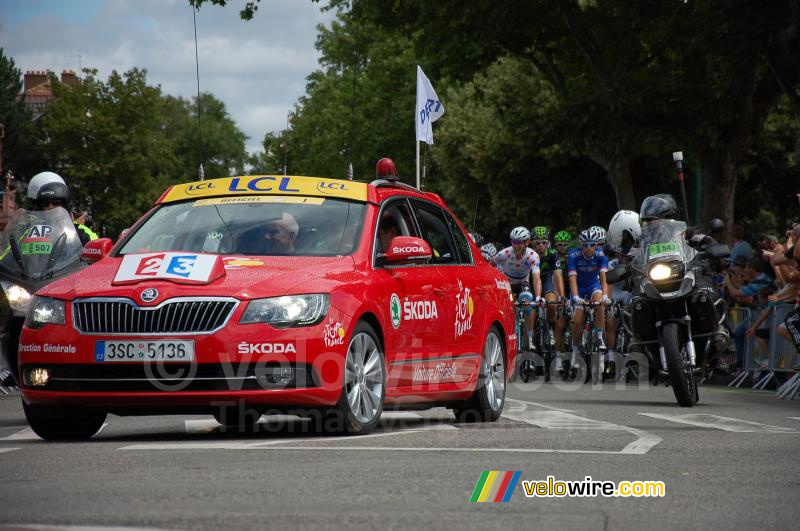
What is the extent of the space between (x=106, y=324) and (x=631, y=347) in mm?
7566

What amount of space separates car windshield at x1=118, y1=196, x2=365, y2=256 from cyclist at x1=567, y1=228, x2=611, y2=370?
1146 centimetres

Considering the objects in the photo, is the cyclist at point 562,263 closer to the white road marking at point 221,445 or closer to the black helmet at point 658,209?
the black helmet at point 658,209

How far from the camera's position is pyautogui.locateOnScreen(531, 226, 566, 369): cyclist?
22828 millimetres

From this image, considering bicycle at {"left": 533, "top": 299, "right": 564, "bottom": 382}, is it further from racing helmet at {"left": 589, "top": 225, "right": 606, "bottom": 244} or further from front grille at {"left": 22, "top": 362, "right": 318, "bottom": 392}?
front grille at {"left": 22, "top": 362, "right": 318, "bottom": 392}

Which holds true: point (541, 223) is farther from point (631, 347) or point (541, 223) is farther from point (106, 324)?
point (106, 324)

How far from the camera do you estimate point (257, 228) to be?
10672 millimetres

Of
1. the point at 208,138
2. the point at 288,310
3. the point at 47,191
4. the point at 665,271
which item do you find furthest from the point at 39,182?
the point at 208,138

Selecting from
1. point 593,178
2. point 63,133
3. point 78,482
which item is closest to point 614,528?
point 78,482

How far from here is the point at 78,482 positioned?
7320 mm

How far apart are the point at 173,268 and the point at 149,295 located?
29 cm

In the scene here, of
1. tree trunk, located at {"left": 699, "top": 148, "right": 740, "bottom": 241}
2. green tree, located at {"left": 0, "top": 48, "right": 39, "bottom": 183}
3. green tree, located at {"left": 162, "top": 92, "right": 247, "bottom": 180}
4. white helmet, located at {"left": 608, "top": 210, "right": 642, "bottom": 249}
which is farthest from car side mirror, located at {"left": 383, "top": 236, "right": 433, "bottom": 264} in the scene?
green tree, located at {"left": 162, "top": 92, "right": 247, "bottom": 180}

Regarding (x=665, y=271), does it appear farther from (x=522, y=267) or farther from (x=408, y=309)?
(x=522, y=267)

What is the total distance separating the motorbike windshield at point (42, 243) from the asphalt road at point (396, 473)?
1633 mm

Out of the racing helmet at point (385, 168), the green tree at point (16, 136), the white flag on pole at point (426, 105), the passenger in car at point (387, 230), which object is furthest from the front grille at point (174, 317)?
the green tree at point (16, 136)
